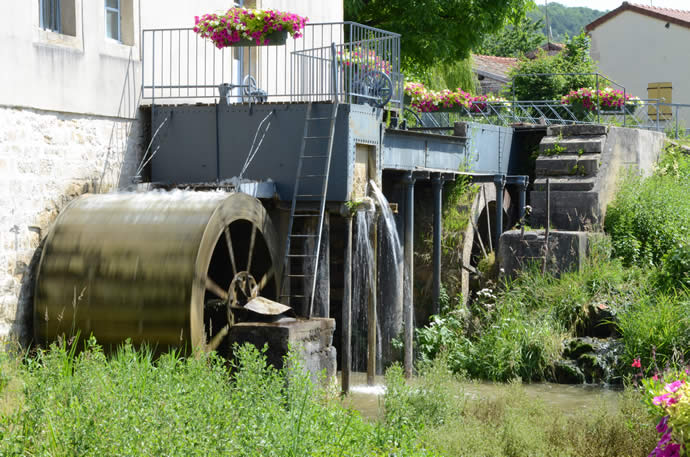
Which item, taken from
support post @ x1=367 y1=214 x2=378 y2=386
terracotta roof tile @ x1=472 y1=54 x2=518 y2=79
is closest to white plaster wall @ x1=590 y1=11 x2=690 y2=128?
terracotta roof tile @ x1=472 y1=54 x2=518 y2=79

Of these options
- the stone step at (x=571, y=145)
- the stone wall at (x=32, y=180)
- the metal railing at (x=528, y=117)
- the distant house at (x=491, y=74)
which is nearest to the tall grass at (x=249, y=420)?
the stone wall at (x=32, y=180)

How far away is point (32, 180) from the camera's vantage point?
886cm

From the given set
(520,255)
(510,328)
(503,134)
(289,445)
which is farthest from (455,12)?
(289,445)

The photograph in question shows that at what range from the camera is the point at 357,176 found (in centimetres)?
1073

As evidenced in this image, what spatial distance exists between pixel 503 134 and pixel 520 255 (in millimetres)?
2892

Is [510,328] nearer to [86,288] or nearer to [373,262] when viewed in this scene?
[373,262]

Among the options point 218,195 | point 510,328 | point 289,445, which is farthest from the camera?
point 510,328

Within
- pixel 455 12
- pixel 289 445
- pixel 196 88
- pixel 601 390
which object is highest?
pixel 455 12

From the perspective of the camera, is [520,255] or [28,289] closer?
[28,289]

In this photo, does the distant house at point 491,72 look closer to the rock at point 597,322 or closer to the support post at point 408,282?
the support post at point 408,282

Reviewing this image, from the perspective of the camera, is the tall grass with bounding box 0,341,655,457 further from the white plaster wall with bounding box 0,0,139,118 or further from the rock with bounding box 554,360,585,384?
the rock with bounding box 554,360,585,384

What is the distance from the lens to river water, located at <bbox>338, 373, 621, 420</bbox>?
986cm

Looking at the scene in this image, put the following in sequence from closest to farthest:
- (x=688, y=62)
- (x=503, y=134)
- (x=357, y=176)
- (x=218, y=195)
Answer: (x=218, y=195) → (x=357, y=176) → (x=503, y=134) → (x=688, y=62)

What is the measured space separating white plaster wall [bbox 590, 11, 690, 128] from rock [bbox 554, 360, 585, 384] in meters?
19.9
